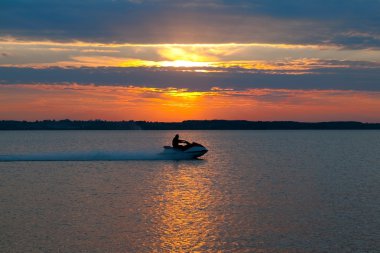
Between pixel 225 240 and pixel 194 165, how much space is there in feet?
119

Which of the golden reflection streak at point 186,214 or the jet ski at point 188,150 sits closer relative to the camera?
the golden reflection streak at point 186,214

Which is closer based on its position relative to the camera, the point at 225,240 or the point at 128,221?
the point at 225,240

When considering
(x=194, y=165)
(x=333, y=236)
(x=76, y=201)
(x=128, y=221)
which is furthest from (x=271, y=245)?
(x=194, y=165)

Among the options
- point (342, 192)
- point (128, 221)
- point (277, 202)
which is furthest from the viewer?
point (342, 192)

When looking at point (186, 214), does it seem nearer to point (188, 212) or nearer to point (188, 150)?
point (188, 212)

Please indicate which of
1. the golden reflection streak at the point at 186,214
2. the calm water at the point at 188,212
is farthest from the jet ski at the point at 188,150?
Result: the golden reflection streak at the point at 186,214

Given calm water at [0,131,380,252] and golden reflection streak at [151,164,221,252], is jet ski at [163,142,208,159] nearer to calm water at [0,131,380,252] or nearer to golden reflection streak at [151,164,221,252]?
calm water at [0,131,380,252]

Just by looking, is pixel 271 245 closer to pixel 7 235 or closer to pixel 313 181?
pixel 7 235

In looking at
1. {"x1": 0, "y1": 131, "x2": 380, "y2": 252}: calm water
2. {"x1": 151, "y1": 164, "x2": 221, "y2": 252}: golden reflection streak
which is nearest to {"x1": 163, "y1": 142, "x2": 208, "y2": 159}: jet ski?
{"x1": 0, "y1": 131, "x2": 380, "y2": 252}: calm water

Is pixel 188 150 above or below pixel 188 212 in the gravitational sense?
above

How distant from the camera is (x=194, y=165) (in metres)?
58.4

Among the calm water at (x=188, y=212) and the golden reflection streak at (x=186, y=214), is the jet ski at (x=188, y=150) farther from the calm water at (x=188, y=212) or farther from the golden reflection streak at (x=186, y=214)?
the golden reflection streak at (x=186, y=214)

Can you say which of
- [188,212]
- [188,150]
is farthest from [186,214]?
[188,150]

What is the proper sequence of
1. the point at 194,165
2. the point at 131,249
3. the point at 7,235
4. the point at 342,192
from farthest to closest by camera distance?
the point at 194,165, the point at 342,192, the point at 7,235, the point at 131,249
